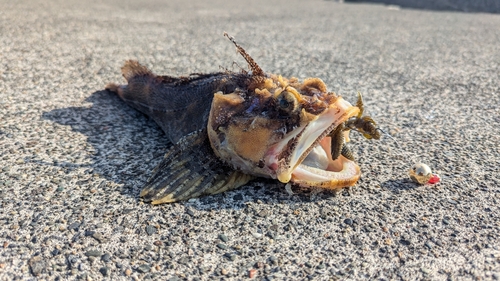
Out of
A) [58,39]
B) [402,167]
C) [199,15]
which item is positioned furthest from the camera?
[199,15]

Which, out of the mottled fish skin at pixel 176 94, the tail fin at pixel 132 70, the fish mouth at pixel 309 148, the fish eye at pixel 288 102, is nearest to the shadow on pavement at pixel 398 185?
the fish mouth at pixel 309 148

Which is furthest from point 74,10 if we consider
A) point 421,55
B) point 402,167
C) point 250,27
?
point 402,167

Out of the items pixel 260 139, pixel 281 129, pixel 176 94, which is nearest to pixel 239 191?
pixel 260 139

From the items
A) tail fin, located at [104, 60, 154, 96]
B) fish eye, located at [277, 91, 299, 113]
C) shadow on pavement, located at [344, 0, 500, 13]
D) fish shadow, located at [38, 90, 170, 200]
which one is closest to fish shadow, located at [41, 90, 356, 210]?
fish shadow, located at [38, 90, 170, 200]

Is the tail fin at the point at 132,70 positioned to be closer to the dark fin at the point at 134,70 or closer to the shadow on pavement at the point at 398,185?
the dark fin at the point at 134,70

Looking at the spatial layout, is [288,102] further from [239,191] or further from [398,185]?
[398,185]

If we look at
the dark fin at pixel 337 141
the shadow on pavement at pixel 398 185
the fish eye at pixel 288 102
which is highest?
the fish eye at pixel 288 102

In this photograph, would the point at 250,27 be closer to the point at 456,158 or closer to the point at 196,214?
the point at 456,158
